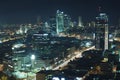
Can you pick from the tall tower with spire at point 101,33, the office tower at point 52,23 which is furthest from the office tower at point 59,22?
the tall tower with spire at point 101,33

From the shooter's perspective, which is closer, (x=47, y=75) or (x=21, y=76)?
(x=47, y=75)

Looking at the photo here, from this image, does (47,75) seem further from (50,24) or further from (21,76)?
(50,24)

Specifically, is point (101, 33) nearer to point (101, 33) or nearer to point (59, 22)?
point (101, 33)

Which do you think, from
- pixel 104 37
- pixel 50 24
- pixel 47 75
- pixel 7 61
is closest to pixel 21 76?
pixel 47 75

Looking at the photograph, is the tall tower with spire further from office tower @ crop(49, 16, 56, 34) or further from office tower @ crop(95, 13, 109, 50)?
office tower @ crop(49, 16, 56, 34)

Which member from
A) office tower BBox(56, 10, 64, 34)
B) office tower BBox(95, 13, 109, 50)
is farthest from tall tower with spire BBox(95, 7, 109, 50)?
office tower BBox(56, 10, 64, 34)

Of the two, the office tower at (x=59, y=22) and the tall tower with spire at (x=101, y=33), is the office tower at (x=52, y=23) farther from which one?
the tall tower with spire at (x=101, y=33)

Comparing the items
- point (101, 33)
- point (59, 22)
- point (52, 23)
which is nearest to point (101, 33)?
point (101, 33)

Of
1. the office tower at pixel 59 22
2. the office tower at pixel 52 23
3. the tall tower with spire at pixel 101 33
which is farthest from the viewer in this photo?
the office tower at pixel 59 22

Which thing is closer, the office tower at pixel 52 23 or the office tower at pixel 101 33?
the office tower at pixel 101 33
